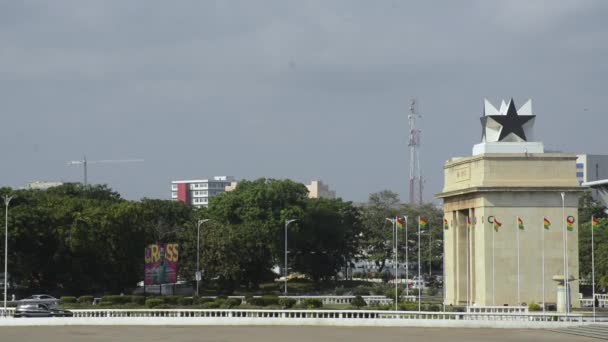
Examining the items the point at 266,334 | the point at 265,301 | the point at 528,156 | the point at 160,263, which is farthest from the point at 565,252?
the point at 160,263

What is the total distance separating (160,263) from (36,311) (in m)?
26.6

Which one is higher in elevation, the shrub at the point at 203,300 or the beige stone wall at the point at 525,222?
the beige stone wall at the point at 525,222

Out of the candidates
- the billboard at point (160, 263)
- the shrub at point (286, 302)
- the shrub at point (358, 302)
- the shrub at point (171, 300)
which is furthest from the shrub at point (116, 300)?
the shrub at point (358, 302)

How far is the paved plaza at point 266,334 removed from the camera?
58406 mm

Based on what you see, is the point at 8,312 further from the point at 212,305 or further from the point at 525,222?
the point at 525,222

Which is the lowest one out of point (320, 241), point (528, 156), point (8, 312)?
point (8, 312)

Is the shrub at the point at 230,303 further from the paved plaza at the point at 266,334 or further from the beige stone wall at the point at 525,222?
the beige stone wall at the point at 525,222

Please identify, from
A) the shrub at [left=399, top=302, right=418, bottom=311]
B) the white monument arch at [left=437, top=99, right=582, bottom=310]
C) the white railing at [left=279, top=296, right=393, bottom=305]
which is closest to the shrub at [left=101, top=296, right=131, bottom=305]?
the white railing at [left=279, top=296, right=393, bottom=305]

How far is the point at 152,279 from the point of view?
9900 cm

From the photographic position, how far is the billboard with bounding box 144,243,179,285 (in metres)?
99.4

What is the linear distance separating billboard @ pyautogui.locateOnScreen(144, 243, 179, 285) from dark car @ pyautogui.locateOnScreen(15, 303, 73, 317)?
24.7m

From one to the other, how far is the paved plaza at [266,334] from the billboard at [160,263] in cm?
3207

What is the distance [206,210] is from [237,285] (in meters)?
20.3

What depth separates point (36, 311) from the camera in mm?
73562
